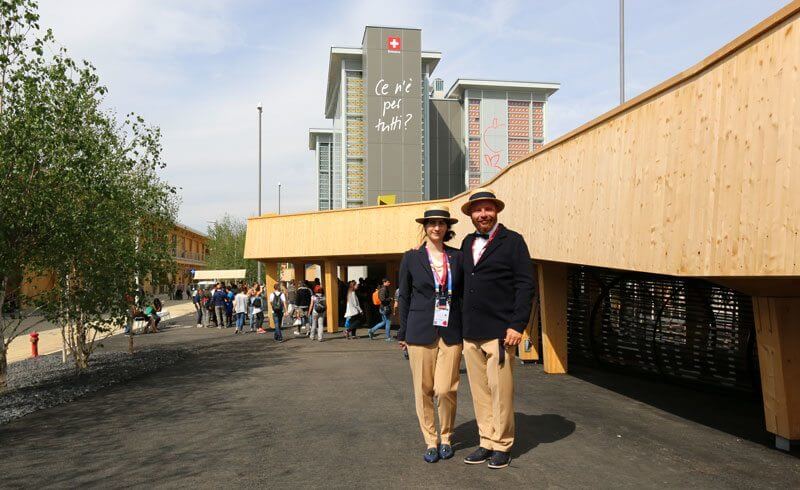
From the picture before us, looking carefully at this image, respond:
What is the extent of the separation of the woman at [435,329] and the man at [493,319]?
0.12 m

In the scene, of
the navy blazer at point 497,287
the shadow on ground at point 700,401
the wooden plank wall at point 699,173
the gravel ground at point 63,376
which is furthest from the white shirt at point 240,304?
the navy blazer at point 497,287

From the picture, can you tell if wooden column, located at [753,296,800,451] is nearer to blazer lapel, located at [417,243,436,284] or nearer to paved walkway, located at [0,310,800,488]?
paved walkway, located at [0,310,800,488]

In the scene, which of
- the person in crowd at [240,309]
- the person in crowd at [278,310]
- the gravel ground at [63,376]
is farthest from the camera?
the person in crowd at [240,309]

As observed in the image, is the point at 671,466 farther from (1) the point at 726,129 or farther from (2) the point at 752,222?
(1) the point at 726,129

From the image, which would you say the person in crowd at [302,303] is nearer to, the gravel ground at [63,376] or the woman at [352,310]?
the woman at [352,310]

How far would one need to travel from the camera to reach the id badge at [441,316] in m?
4.91

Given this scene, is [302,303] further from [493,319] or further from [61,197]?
[493,319]

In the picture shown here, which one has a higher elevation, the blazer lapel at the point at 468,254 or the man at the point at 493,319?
the blazer lapel at the point at 468,254

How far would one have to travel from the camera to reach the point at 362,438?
589 cm

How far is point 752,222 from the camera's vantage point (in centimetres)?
441

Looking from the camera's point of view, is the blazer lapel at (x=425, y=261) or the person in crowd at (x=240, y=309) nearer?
the blazer lapel at (x=425, y=261)

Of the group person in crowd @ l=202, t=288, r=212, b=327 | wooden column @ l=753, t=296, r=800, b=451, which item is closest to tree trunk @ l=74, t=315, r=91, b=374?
wooden column @ l=753, t=296, r=800, b=451

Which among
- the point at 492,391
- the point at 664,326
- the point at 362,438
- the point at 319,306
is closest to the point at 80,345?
the point at 319,306

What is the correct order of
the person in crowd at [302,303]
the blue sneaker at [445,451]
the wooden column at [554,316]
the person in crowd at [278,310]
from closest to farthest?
the blue sneaker at [445,451]
the wooden column at [554,316]
the person in crowd at [278,310]
the person in crowd at [302,303]
